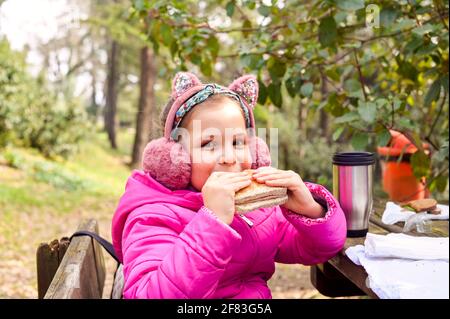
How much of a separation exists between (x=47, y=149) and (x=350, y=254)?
34.8 ft

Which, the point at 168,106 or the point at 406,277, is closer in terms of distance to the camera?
the point at 406,277

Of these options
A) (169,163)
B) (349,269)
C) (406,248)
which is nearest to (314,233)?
(349,269)

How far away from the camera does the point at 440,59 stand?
3.19m

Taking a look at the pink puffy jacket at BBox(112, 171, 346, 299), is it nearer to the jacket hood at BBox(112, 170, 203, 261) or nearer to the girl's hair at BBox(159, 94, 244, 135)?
the jacket hood at BBox(112, 170, 203, 261)

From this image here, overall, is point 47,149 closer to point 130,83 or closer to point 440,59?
point 440,59

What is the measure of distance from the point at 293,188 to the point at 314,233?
0.68 feet

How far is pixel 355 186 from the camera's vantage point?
1.93 meters

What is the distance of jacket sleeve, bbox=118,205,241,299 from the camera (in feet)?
4.38

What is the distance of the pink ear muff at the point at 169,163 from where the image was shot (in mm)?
1631

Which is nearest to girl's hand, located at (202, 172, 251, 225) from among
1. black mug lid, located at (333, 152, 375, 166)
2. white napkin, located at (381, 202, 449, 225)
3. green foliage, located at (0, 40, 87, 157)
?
black mug lid, located at (333, 152, 375, 166)

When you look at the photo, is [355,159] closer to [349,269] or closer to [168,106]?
[349,269]

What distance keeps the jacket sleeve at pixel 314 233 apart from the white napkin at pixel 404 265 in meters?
0.07

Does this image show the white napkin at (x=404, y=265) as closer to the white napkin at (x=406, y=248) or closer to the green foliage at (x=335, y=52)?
the white napkin at (x=406, y=248)
